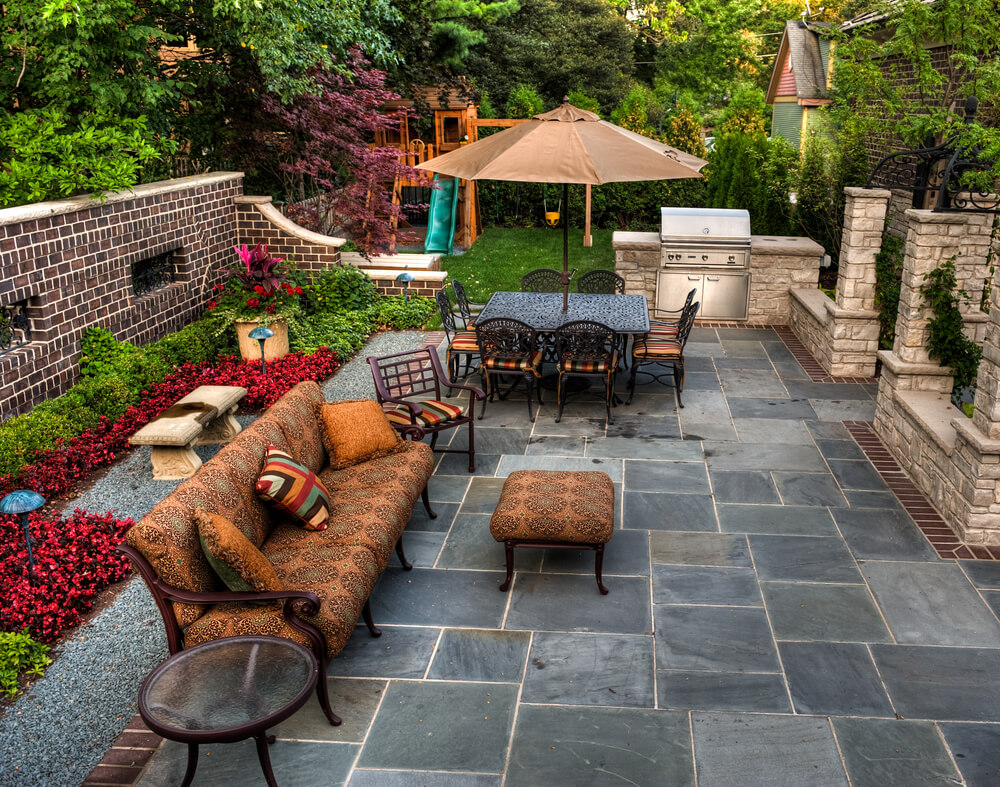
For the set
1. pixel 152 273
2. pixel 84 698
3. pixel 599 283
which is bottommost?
pixel 84 698

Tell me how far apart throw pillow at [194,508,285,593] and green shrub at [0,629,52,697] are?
1401 millimetres

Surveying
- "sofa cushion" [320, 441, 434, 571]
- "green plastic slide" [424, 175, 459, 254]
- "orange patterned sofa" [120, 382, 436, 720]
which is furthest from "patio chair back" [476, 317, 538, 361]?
"green plastic slide" [424, 175, 459, 254]

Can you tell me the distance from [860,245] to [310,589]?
766cm

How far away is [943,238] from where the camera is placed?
733 centimetres

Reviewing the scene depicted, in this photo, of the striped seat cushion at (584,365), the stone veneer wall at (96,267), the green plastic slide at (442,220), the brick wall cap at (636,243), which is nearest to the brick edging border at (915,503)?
the striped seat cushion at (584,365)

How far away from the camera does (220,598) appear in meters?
4.16

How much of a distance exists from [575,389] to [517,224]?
1135 cm

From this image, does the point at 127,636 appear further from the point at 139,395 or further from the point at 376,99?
the point at 376,99

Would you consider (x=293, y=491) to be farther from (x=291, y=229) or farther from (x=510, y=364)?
(x=291, y=229)

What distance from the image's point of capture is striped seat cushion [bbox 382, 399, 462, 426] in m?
7.03

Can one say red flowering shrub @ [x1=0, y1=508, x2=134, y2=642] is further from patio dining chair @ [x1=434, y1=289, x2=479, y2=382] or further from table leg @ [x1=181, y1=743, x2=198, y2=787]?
patio dining chair @ [x1=434, y1=289, x2=479, y2=382]

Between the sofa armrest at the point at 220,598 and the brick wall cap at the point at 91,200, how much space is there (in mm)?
4741

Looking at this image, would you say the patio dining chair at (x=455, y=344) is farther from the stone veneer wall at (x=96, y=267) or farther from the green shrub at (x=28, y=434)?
the green shrub at (x=28, y=434)

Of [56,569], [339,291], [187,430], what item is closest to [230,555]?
[56,569]
